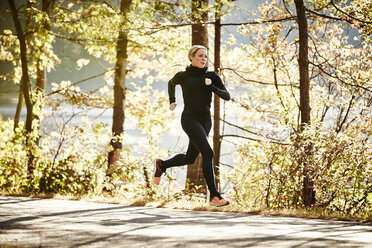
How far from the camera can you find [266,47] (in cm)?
1034

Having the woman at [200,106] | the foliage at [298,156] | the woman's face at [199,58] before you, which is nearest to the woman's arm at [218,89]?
the woman at [200,106]

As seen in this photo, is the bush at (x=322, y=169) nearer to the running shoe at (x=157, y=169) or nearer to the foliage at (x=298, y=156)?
the foliage at (x=298, y=156)

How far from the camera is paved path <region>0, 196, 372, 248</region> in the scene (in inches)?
125

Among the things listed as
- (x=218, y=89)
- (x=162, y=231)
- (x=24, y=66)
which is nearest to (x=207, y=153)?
(x=218, y=89)

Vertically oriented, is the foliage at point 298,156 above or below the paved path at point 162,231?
above

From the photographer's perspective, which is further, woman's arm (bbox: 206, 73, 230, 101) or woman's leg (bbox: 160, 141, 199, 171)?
woman's leg (bbox: 160, 141, 199, 171)

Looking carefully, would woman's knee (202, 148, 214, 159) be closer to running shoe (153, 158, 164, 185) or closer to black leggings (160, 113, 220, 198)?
black leggings (160, 113, 220, 198)

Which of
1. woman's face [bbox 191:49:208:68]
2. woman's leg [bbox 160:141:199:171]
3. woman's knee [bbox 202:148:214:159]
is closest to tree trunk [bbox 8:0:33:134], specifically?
woman's leg [bbox 160:141:199:171]

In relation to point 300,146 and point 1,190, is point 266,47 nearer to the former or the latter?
point 300,146

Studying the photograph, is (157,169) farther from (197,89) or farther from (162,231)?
(162,231)

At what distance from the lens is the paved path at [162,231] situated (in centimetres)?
318

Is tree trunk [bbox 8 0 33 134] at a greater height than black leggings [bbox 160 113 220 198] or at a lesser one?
greater

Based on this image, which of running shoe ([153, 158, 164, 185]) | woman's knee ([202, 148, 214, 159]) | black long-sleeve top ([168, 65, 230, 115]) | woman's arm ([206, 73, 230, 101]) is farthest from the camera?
running shoe ([153, 158, 164, 185])

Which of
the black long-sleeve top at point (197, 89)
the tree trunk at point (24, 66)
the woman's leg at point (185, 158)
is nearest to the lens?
the black long-sleeve top at point (197, 89)
